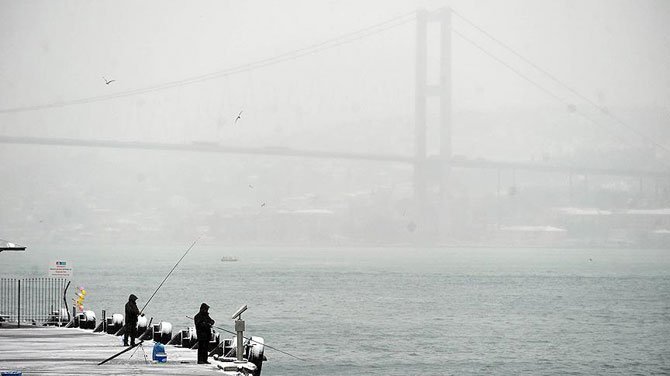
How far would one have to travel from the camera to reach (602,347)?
4341 cm

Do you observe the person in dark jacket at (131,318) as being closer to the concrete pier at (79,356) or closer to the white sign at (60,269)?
the concrete pier at (79,356)

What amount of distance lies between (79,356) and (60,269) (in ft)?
36.7

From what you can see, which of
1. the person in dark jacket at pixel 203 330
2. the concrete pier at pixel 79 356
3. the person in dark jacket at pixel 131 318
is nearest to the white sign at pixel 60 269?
the concrete pier at pixel 79 356

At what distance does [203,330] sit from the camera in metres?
19.2

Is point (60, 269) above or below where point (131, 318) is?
above

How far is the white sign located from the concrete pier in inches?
210

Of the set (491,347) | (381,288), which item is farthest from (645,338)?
(381,288)

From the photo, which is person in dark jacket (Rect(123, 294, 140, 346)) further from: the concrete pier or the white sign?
the white sign

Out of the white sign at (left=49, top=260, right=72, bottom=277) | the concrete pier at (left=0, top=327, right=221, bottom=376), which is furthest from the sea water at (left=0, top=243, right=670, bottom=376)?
the concrete pier at (left=0, top=327, right=221, bottom=376)

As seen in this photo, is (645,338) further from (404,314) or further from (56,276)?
(56,276)

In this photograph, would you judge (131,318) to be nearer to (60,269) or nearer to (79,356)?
(79,356)

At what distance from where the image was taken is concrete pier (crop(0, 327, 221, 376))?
18.4 metres

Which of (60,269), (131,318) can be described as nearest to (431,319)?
(60,269)

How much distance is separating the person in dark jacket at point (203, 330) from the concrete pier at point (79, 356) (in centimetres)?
21
